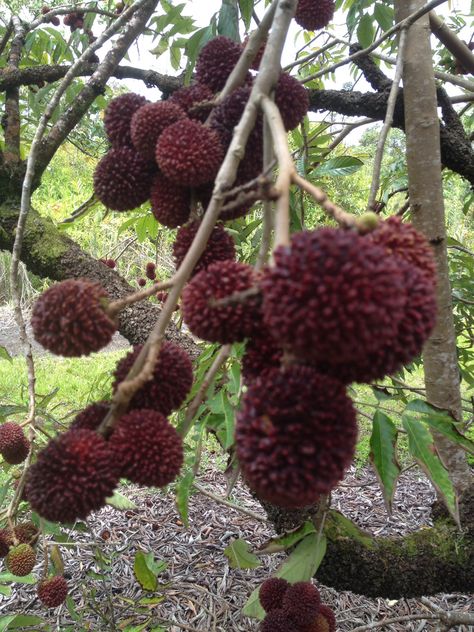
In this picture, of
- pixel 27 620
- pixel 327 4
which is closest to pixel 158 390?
pixel 327 4

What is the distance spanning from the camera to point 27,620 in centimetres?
140

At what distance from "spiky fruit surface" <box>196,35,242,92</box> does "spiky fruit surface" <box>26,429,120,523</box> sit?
63 centimetres

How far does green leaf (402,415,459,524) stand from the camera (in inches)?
36.2

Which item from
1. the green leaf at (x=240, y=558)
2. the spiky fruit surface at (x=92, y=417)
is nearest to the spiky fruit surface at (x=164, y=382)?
the spiky fruit surface at (x=92, y=417)

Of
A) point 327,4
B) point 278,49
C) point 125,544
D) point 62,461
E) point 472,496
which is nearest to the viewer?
point 62,461

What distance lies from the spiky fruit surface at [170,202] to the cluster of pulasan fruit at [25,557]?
70 centimetres

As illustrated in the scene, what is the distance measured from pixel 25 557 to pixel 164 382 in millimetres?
741

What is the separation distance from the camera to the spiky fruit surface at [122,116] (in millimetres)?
871

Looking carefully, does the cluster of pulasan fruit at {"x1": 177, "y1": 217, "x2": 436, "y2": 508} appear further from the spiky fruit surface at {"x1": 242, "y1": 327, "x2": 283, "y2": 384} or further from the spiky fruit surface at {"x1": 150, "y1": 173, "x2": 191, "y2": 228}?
the spiky fruit surface at {"x1": 150, "y1": 173, "x2": 191, "y2": 228}

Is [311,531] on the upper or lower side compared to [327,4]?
lower

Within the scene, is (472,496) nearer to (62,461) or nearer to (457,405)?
(457,405)

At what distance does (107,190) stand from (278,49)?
0.34 meters

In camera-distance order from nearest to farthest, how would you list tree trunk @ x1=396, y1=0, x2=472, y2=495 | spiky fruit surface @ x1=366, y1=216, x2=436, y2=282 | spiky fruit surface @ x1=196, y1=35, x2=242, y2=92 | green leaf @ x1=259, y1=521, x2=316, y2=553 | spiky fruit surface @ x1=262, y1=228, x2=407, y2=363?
spiky fruit surface @ x1=262, y1=228, x2=407, y2=363 → spiky fruit surface @ x1=366, y1=216, x2=436, y2=282 → spiky fruit surface @ x1=196, y1=35, x2=242, y2=92 → green leaf @ x1=259, y1=521, x2=316, y2=553 → tree trunk @ x1=396, y1=0, x2=472, y2=495

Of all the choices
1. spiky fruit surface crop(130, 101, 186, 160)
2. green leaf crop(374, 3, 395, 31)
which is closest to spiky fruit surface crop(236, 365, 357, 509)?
spiky fruit surface crop(130, 101, 186, 160)
